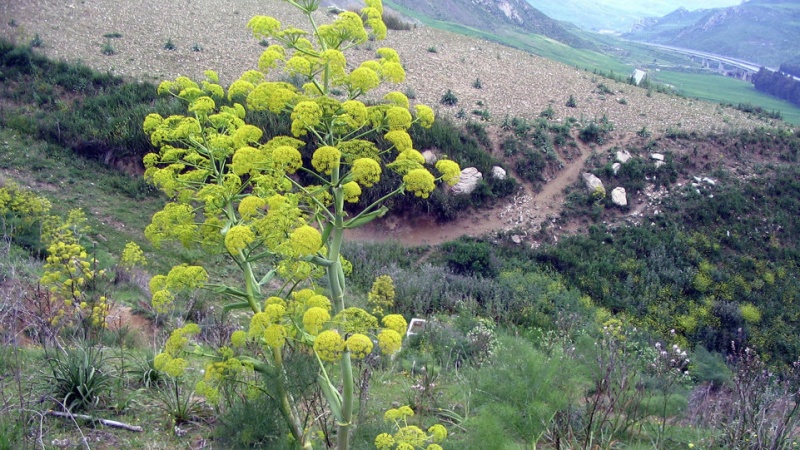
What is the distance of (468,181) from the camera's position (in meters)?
18.2

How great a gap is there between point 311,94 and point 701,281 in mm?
14710

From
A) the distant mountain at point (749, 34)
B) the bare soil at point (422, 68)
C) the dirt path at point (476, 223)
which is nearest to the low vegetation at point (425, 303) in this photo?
the dirt path at point (476, 223)

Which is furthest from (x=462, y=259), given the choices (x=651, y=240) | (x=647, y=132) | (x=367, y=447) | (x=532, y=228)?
(x=367, y=447)

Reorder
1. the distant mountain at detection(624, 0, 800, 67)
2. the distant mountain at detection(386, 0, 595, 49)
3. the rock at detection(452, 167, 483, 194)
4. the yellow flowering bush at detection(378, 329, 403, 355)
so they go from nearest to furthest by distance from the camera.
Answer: the yellow flowering bush at detection(378, 329, 403, 355) < the rock at detection(452, 167, 483, 194) < the distant mountain at detection(386, 0, 595, 49) < the distant mountain at detection(624, 0, 800, 67)

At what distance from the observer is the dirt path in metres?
17.4

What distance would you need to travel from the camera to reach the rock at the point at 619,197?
18172 millimetres

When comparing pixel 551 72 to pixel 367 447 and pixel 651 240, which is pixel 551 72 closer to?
pixel 651 240

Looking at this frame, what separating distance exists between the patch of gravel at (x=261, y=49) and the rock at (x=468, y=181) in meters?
3.19

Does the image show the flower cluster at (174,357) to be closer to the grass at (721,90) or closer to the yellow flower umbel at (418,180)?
the yellow flower umbel at (418,180)

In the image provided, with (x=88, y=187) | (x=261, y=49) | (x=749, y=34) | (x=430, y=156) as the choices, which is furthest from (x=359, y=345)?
(x=749, y=34)

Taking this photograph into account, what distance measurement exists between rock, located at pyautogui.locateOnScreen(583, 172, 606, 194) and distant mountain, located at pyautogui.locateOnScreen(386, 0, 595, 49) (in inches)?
1958

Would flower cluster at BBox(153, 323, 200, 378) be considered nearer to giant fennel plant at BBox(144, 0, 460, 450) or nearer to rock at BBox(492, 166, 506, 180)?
giant fennel plant at BBox(144, 0, 460, 450)

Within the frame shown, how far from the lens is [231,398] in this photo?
4.45 meters

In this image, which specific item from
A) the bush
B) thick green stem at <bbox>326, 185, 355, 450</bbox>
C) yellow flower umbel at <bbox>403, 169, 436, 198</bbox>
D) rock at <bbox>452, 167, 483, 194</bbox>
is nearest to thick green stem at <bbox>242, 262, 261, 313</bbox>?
thick green stem at <bbox>326, 185, 355, 450</bbox>
